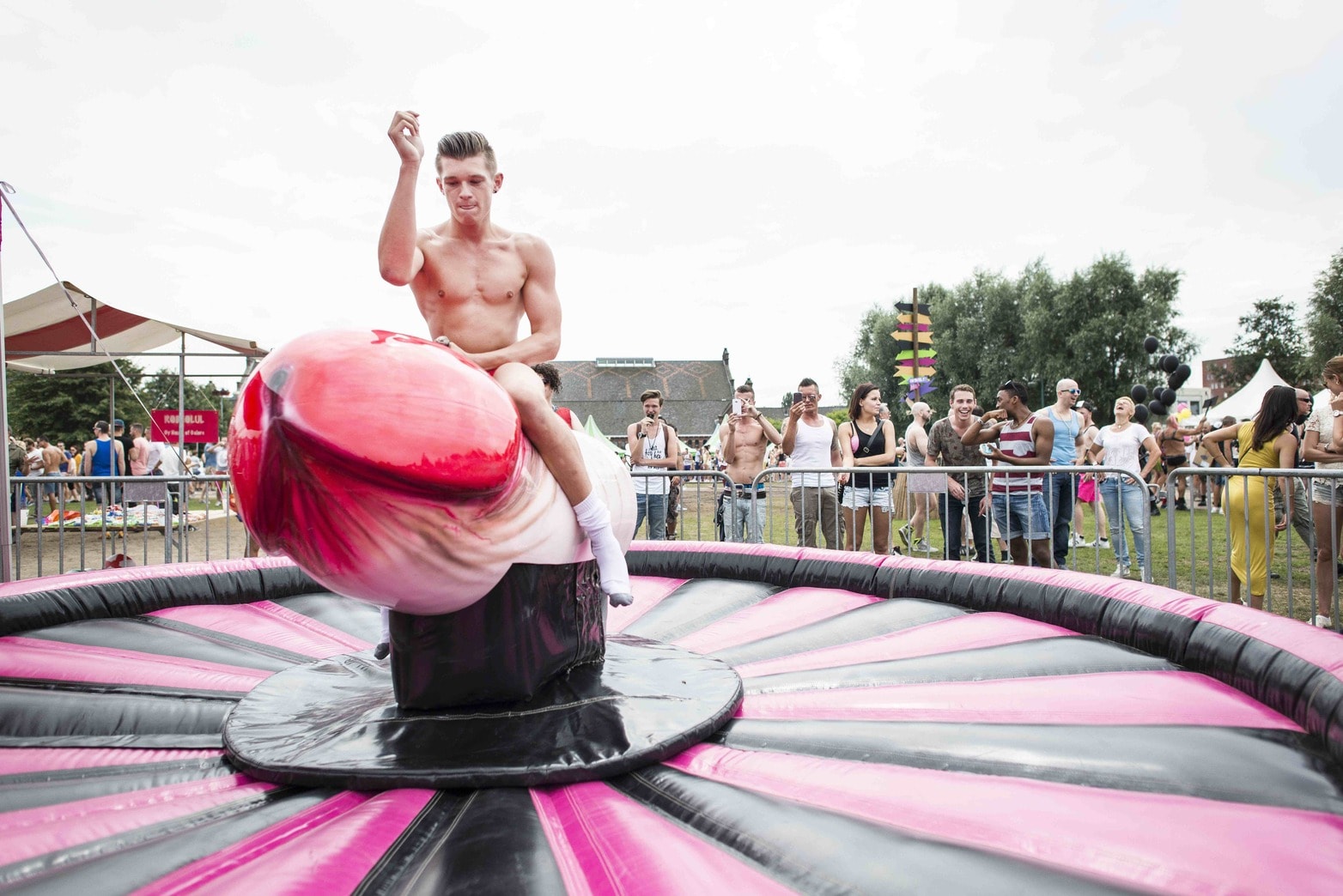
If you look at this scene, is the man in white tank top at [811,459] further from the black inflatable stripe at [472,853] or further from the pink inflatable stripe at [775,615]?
the black inflatable stripe at [472,853]

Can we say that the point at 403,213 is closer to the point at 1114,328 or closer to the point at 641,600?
the point at 641,600

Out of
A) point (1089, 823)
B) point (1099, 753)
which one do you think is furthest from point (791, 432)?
point (1089, 823)

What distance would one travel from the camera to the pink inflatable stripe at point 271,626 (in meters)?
2.53

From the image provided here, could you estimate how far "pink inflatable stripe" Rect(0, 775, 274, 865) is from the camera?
1172mm

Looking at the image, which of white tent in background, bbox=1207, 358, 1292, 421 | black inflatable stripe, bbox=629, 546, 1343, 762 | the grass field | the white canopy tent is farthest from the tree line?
black inflatable stripe, bbox=629, 546, 1343, 762

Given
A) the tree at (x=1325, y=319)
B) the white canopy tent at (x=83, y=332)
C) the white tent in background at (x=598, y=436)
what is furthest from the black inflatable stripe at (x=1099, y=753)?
the tree at (x=1325, y=319)

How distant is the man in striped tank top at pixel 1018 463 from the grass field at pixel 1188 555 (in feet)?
0.98

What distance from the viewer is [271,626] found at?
8.93ft

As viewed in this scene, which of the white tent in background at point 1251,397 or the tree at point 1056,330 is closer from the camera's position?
the white tent in background at point 1251,397

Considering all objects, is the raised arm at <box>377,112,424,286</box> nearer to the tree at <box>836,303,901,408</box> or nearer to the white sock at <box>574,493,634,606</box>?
the white sock at <box>574,493,634,606</box>

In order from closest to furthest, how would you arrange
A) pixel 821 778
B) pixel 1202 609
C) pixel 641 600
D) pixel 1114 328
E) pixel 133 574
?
pixel 821 778 → pixel 1202 609 → pixel 133 574 → pixel 641 600 → pixel 1114 328

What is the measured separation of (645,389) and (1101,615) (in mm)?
40220

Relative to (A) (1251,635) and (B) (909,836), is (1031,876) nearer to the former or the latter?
(B) (909,836)

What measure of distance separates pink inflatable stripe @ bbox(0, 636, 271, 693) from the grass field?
2.80m
